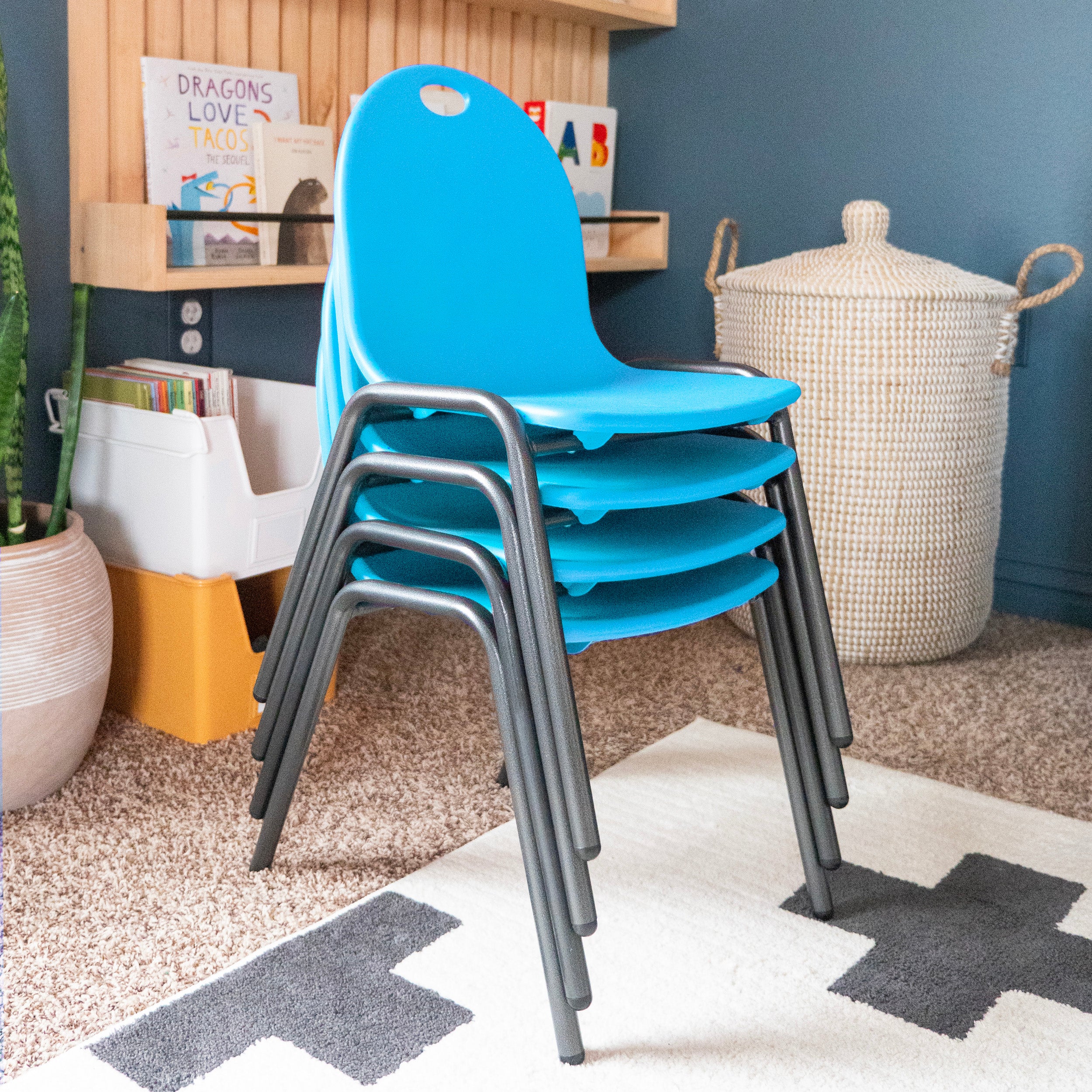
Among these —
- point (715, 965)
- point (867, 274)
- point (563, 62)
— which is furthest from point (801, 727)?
point (563, 62)

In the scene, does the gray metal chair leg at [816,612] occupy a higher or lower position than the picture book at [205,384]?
lower

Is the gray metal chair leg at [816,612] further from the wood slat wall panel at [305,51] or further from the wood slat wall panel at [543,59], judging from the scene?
the wood slat wall panel at [543,59]

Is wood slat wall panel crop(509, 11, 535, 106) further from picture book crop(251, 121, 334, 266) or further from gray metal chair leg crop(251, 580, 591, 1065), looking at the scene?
gray metal chair leg crop(251, 580, 591, 1065)

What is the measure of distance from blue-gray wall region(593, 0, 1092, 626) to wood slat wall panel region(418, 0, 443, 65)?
55 cm

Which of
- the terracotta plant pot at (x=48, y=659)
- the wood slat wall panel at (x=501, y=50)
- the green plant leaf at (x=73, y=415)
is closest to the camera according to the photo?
the terracotta plant pot at (x=48, y=659)

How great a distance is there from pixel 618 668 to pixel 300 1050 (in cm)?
102

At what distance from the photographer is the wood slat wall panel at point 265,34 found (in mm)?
1833

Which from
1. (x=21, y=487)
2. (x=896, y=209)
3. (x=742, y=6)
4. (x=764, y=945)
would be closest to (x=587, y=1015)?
(x=764, y=945)

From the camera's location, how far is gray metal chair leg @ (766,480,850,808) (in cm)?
118

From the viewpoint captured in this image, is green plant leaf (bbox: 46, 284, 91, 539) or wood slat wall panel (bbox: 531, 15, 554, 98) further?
wood slat wall panel (bbox: 531, 15, 554, 98)

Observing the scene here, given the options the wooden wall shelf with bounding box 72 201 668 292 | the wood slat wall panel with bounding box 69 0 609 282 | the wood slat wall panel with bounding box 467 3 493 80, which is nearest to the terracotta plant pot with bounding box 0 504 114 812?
the wooden wall shelf with bounding box 72 201 668 292

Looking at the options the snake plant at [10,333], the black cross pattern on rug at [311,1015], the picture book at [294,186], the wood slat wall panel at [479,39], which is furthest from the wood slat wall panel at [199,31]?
the black cross pattern on rug at [311,1015]

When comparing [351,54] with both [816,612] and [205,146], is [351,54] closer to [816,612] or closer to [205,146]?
[205,146]

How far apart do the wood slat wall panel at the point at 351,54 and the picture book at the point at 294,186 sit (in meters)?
0.12
